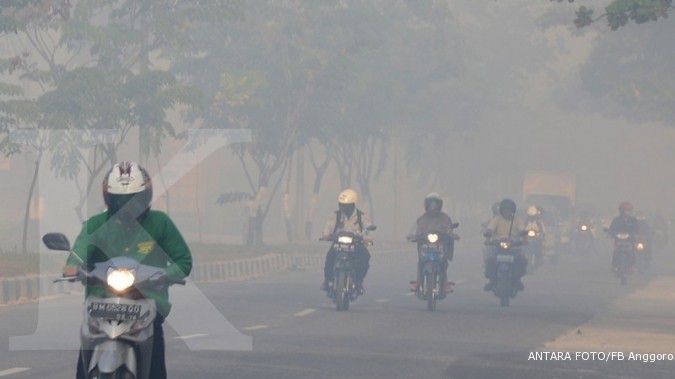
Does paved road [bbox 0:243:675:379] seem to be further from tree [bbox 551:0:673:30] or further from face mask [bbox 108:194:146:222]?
face mask [bbox 108:194:146:222]

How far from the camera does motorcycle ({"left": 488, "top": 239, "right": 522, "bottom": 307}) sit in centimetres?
2595

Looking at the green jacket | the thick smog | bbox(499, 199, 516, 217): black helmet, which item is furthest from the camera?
bbox(499, 199, 516, 217): black helmet

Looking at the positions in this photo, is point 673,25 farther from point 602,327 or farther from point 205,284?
point 602,327

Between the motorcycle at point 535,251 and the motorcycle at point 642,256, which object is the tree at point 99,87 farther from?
the motorcycle at point 642,256

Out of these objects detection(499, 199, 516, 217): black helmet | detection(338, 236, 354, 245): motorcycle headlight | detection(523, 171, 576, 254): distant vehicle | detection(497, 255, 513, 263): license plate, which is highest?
detection(523, 171, 576, 254): distant vehicle

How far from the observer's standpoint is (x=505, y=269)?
26.0 metres

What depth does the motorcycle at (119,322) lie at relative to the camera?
886 cm

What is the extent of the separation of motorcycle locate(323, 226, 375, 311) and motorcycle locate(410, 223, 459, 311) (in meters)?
1.00

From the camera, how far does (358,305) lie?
25.2m

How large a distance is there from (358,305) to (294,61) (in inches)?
1013

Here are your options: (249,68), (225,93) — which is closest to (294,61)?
(249,68)

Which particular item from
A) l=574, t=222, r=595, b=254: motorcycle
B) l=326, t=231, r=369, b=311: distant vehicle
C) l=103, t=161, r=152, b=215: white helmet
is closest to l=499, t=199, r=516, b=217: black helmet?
l=326, t=231, r=369, b=311: distant vehicle

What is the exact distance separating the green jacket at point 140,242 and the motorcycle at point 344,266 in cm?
1322

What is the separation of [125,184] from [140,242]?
0.40 metres
